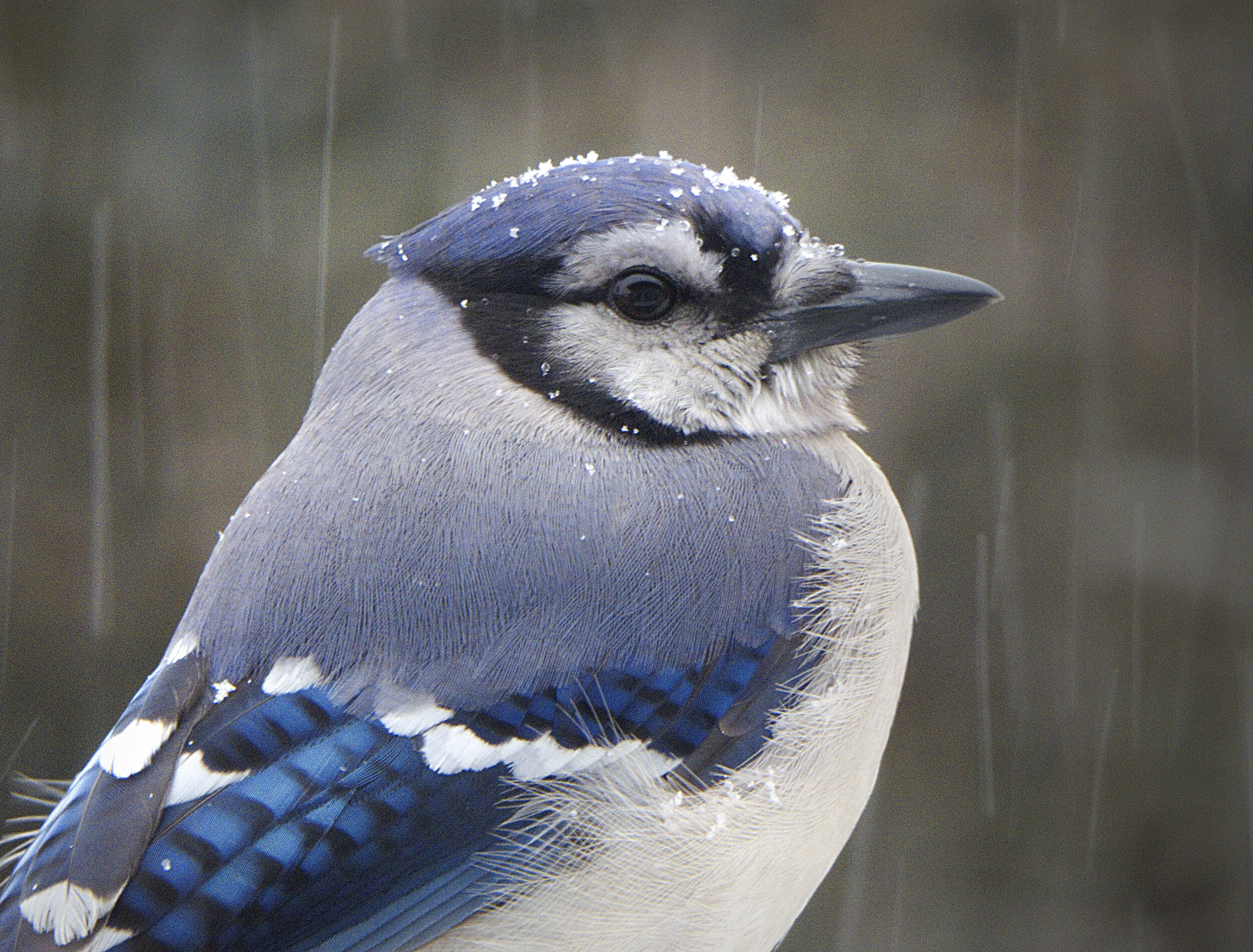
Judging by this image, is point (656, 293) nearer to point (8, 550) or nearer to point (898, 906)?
point (898, 906)

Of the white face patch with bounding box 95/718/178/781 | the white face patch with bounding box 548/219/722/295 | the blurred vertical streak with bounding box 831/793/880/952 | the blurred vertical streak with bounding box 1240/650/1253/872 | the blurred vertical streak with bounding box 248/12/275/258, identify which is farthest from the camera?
the blurred vertical streak with bounding box 1240/650/1253/872

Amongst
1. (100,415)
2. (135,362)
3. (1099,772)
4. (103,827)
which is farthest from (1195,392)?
(103,827)

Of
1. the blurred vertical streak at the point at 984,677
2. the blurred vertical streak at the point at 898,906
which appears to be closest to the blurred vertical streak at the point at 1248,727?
the blurred vertical streak at the point at 984,677

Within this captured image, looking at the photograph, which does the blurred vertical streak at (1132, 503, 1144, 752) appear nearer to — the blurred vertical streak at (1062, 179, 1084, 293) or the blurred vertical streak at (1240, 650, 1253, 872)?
the blurred vertical streak at (1240, 650, 1253, 872)

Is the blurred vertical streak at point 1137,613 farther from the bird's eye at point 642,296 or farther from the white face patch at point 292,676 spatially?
the white face patch at point 292,676

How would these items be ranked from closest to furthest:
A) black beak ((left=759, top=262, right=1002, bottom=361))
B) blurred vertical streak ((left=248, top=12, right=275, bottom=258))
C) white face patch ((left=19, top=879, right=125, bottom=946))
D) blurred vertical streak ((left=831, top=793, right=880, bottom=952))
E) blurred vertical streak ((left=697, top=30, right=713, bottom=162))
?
white face patch ((left=19, top=879, right=125, bottom=946)) → black beak ((left=759, top=262, right=1002, bottom=361)) → blurred vertical streak ((left=697, top=30, right=713, bottom=162)) → blurred vertical streak ((left=831, top=793, right=880, bottom=952)) → blurred vertical streak ((left=248, top=12, right=275, bottom=258))

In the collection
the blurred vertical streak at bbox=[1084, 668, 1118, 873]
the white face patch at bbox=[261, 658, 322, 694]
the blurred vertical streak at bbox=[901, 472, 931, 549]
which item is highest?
the blurred vertical streak at bbox=[901, 472, 931, 549]

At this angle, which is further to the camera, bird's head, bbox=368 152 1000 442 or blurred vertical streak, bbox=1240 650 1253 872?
blurred vertical streak, bbox=1240 650 1253 872

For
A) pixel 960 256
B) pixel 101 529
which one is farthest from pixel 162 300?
pixel 960 256

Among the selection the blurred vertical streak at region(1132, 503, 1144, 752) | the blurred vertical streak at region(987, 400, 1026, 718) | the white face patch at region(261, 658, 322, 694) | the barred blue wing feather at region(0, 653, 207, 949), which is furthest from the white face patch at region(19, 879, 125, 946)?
the blurred vertical streak at region(1132, 503, 1144, 752)
